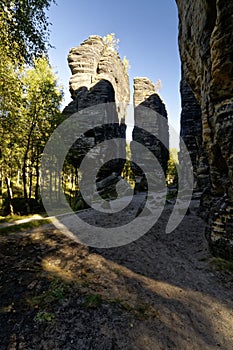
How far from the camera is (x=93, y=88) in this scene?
1075 inches

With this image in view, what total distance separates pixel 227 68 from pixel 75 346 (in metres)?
9.39

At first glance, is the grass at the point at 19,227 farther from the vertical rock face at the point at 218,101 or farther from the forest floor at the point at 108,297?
the vertical rock face at the point at 218,101

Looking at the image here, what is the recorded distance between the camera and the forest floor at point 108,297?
4523 millimetres

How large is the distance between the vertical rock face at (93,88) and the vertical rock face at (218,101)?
17.0m

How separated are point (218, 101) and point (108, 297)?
327 inches

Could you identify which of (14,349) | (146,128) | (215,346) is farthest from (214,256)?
(146,128)

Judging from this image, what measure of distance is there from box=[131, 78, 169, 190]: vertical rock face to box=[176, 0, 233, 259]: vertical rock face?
25.7 m

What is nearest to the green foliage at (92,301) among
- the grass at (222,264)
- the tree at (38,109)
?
the grass at (222,264)

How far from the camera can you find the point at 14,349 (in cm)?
397

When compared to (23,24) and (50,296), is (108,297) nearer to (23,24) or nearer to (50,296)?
(50,296)

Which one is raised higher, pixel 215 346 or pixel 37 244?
pixel 37 244

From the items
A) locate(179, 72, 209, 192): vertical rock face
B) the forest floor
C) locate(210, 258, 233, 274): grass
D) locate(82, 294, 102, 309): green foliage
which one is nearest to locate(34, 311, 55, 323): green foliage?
the forest floor

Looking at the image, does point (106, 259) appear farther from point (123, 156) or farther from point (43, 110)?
point (123, 156)

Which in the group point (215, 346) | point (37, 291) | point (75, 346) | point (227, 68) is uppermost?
point (227, 68)
